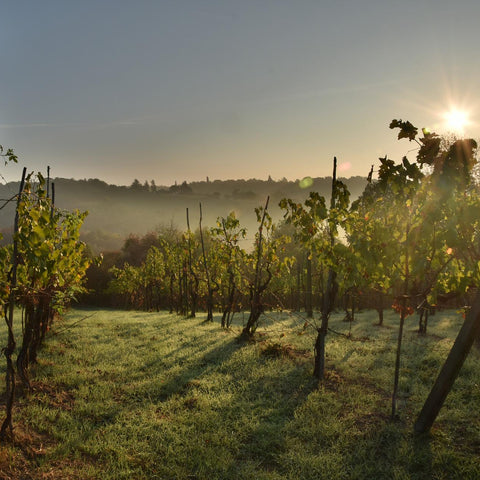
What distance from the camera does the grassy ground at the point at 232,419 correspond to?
505cm

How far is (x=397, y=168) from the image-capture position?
5.07 metres

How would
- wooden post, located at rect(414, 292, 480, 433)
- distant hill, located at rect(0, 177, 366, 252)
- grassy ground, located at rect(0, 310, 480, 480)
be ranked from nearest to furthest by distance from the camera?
1. grassy ground, located at rect(0, 310, 480, 480)
2. wooden post, located at rect(414, 292, 480, 433)
3. distant hill, located at rect(0, 177, 366, 252)

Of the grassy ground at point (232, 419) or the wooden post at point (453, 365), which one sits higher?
the wooden post at point (453, 365)

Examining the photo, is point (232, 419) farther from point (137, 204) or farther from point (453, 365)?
point (137, 204)

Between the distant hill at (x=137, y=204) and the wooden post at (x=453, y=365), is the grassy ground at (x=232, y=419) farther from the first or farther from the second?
the distant hill at (x=137, y=204)

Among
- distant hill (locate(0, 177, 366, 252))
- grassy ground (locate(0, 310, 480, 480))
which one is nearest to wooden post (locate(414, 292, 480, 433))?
grassy ground (locate(0, 310, 480, 480))

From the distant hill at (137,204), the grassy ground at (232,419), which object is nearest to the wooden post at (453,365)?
the grassy ground at (232,419)

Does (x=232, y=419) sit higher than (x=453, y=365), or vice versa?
(x=453, y=365)

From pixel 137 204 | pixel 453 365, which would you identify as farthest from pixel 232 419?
pixel 137 204

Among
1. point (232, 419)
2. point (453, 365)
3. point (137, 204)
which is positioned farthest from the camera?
point (137, 204)

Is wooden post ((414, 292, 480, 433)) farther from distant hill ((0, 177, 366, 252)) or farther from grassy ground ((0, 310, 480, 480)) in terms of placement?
distant hill ((0, 177, 366, 252))

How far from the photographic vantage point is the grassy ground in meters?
5.05

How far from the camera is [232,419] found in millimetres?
6586

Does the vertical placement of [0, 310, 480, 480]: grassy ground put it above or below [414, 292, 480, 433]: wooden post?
below
